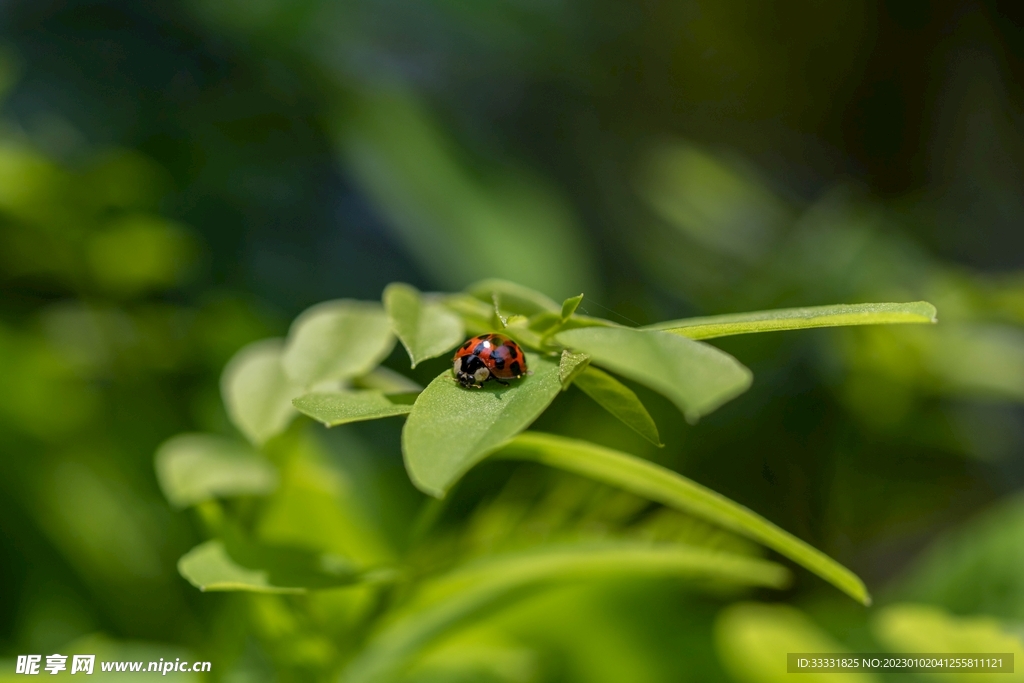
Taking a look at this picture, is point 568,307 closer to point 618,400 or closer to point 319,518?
point 618,400

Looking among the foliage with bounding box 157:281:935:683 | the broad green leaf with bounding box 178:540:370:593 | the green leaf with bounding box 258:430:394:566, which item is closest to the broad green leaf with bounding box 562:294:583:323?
the foliage with bounding box 157:281:935:683

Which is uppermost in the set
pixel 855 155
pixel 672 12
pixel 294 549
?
pixel 672 12

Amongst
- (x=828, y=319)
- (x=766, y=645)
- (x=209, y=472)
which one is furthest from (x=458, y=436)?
(x=766, y=645)

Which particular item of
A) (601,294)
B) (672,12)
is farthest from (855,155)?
(601,294)

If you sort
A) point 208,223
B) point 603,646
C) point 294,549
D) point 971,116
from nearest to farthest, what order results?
point 294,549, point 603,646, point 208,223, point 971,116

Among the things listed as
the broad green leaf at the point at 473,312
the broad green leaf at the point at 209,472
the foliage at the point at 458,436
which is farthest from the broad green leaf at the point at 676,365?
the broad green leaf at the point at 209,472

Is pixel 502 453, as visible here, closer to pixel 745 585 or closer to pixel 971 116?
pixel 745 585

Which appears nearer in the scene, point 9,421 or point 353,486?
point 9,421
